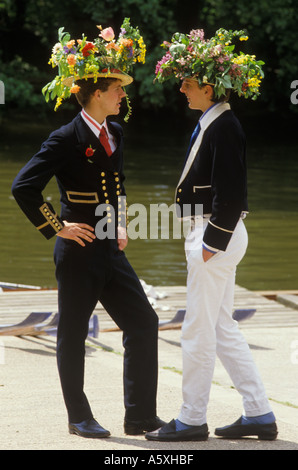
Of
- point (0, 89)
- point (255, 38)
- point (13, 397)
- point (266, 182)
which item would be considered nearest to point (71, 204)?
point (13, 397)

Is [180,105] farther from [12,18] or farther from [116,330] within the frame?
[116,330]

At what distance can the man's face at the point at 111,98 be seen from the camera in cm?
477

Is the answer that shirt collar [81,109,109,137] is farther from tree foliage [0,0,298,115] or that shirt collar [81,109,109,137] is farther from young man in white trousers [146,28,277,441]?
tree foliage [0,0,298,115]

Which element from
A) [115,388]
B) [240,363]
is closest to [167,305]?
[115,388]

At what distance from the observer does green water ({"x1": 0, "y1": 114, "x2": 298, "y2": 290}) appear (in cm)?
1199

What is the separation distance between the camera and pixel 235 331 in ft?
15.6

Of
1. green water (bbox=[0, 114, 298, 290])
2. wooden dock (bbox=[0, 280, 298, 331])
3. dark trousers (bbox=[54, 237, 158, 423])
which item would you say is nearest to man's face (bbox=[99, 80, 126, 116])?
dark trousers (bbox=[54, 237, 158, 423])

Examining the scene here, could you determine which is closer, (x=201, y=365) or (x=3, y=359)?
(x=201, y=365)

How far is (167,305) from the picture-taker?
855 centimetres

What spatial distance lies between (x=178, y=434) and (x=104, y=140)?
1471 millimetres

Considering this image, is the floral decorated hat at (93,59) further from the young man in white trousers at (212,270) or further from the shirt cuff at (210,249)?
the shirt cuff at (210,249)

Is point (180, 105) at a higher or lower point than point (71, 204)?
lower

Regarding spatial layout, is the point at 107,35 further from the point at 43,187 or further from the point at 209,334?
the point at 209,334
